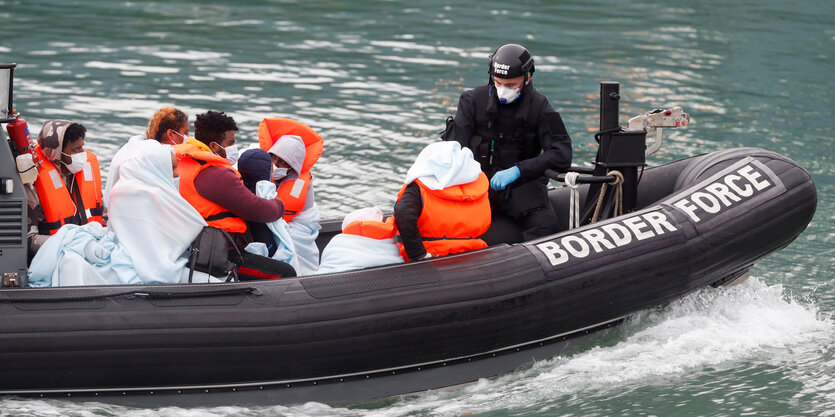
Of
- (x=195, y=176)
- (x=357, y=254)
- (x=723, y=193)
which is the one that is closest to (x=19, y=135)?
(x=195, y=176)

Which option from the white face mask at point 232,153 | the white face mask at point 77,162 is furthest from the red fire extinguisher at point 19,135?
the white face mask at point 232,153

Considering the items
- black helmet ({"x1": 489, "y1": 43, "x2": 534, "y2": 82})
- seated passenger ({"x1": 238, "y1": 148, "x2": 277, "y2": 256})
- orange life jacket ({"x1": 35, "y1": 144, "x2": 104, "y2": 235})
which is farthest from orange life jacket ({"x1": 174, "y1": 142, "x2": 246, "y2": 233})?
black helmet ({"x1": 489, "y1": 43, "x2": 534, "y2": 82})

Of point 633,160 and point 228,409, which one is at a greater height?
point 633,160

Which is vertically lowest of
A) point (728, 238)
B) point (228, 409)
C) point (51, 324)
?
point (228, 409)

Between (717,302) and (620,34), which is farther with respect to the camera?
(620,34)

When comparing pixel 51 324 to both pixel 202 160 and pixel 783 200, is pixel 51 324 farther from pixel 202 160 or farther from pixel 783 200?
pixel 783 200

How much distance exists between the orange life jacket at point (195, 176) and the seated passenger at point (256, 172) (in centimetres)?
17

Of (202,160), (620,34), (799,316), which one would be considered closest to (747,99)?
(620,34)

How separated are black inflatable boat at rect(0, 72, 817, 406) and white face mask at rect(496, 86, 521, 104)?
537 mm

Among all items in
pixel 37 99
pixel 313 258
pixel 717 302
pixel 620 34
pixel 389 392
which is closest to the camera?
pixel 389 392

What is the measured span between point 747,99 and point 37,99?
26.6 feet

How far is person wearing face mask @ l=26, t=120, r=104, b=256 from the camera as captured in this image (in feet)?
17.7

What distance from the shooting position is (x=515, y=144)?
6.09 m

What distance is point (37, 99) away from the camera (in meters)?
11.8
